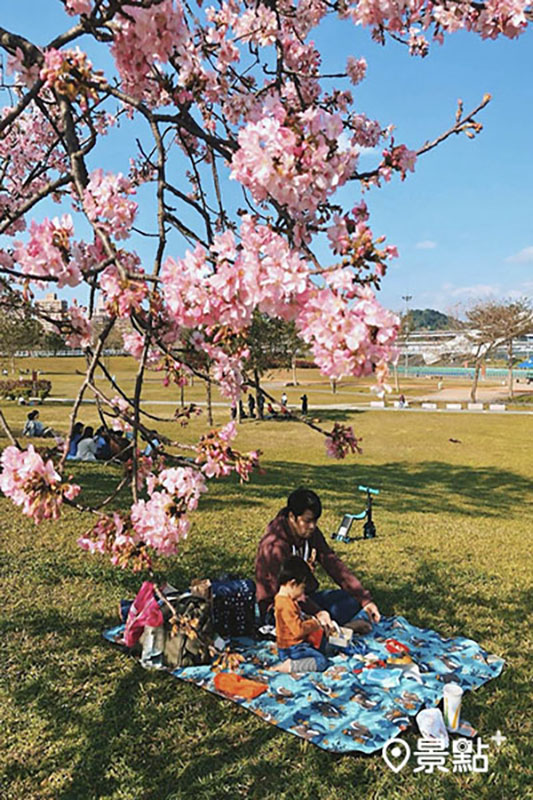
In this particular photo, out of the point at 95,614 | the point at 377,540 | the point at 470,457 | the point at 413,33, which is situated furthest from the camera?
the point at 470,457

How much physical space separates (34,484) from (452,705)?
7.94ft

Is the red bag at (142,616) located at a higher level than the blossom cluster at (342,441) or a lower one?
lower

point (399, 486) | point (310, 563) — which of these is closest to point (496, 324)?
point (399, 486)

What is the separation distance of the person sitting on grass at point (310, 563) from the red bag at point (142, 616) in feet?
2.42

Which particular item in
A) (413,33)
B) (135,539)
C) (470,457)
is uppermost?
(413,33)

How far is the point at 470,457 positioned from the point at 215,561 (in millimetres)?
9798

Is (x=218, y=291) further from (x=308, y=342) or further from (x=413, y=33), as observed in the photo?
(x=413, y=33)

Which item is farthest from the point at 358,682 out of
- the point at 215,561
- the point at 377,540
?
the point at 377,540

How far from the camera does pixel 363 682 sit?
3.49 m

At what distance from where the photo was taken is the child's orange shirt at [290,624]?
11.8ft

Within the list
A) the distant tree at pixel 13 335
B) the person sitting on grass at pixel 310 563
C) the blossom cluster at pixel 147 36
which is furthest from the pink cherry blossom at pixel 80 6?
the distant tree at pixel 13 335

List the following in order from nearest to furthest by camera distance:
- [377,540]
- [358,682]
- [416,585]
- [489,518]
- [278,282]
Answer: [278,282] → [358,682] → [416,585] → [377,540] → [489,518]

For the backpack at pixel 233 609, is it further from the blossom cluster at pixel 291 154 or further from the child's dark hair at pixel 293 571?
the blossom cluster at pixel 291 154

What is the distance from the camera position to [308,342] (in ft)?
5.20
